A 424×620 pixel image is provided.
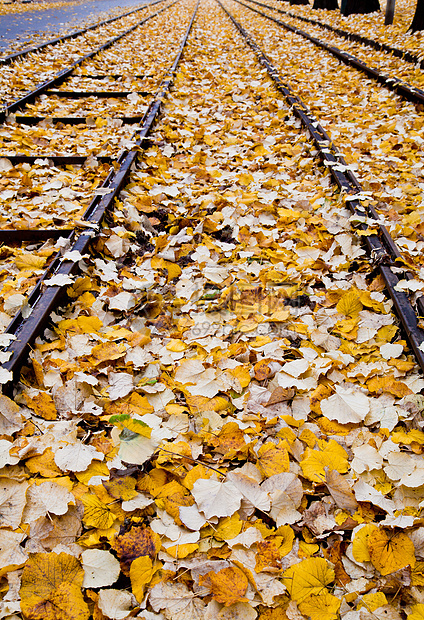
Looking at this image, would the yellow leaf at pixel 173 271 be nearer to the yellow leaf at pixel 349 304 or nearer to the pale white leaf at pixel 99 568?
the yellow leaf at pixel 349 304

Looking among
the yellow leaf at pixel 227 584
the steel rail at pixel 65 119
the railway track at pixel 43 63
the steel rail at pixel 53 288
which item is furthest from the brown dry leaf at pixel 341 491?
the railway track at pixel 43 63

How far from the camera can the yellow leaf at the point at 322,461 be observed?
57.5 inches

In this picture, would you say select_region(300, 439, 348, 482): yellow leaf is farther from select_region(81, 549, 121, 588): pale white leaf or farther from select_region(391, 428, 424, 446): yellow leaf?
select_region(81, 549, 121, 588): pale white leaf

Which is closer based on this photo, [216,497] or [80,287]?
[216,497]

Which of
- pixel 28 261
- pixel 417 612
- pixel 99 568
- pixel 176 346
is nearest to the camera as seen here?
pixel 417 612

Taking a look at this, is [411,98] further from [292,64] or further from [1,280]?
[1,280]

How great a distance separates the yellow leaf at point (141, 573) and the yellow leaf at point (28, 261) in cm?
177

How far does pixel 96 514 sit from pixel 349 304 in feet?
5.07

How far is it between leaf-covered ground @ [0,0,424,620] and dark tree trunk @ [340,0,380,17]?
14.7 meters

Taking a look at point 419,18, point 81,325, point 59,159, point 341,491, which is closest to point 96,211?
point 81,325

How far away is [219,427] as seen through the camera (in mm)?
1654

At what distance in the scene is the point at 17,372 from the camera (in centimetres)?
171

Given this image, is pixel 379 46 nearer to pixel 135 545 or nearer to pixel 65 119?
pixel 65 119

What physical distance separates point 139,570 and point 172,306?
1.36m
